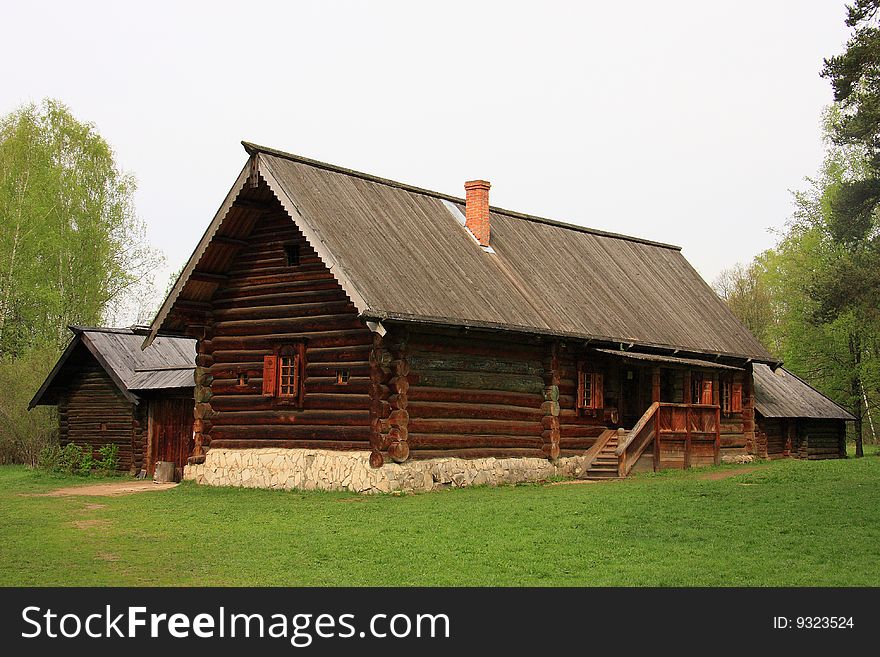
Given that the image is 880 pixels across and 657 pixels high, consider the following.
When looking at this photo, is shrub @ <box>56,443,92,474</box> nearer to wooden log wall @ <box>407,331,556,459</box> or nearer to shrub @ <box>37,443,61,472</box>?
shrub @ <box>37,443,61,472</box>

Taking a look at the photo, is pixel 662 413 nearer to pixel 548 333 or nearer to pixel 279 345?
pixel 548 333

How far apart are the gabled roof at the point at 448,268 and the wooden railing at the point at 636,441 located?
2124mm

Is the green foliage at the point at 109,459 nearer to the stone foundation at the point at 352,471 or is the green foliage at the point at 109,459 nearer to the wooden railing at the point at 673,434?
the stone foundation at the point at 352,471

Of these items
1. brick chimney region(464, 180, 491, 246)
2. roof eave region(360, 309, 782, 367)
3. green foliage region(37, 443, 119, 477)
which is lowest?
green foliage region(37, 443, 119, 477)

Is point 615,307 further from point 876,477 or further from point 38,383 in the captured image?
point 38,383

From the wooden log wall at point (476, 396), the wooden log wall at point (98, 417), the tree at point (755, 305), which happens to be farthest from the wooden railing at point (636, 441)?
the tree at point (755, 305)

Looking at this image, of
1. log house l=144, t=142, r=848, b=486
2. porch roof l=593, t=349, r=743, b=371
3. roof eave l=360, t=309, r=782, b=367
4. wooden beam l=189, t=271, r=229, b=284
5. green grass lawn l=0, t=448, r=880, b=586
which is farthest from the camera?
porch roof l=593, t=349, r=743, b=371

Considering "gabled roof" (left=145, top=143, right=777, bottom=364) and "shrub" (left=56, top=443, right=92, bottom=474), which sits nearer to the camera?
"gabled roof" (left=145, top=143, right=777, bottom=364)

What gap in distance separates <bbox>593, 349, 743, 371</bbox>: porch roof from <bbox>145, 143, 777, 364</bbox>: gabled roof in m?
0.34

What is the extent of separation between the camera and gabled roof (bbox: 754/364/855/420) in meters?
36.4

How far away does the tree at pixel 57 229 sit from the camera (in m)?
44.6

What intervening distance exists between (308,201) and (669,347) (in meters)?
11.5

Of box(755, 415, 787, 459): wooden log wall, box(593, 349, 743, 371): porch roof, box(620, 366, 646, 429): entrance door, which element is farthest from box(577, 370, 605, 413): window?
box(755, 415, 787, 459): wooden log wall
